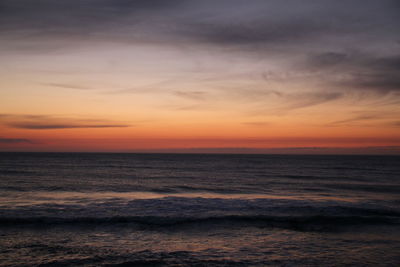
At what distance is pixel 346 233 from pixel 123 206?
44.9 ft

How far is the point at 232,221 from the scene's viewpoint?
1634 cm

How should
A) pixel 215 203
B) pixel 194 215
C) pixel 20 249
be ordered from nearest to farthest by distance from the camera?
pixel 20 249 < pixel 194 215 < pixel 215 203

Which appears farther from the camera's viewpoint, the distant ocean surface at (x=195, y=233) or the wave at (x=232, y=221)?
the wave at (x=232, y=221)

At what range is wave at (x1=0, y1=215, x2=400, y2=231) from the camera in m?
15.5

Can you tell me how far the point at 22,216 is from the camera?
642 inches

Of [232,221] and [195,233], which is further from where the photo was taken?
[232,221]

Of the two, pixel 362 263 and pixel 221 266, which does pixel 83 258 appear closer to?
pixel 221 266

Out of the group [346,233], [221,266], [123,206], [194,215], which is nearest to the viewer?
[221,266]

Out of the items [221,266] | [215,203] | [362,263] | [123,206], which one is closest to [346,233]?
[362,263]

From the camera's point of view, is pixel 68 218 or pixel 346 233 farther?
pixel 68 218

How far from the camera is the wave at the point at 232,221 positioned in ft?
50.8

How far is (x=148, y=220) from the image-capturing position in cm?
1617

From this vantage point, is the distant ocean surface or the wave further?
the wave

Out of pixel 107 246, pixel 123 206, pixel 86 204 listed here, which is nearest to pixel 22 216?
pixel 86 204
